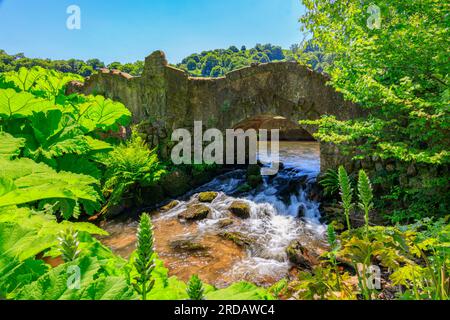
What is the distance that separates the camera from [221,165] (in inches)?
496

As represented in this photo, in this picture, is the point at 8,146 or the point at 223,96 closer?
the point at 8,146

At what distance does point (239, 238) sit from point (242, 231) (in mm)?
532

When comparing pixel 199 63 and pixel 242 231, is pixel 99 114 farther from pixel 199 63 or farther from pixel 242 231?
pixel 199 63

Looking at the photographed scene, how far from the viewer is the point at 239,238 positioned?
661cm

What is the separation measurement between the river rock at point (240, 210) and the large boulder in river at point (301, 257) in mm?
2475

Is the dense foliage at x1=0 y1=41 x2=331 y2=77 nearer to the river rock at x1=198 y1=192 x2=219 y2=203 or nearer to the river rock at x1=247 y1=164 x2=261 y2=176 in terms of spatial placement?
the river rock at x1=247 y1=164 x2=261 y2=176

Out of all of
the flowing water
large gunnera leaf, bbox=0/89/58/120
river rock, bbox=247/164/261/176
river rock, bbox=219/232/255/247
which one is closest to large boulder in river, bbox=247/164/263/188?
river rock, bbox=247/164/261/176

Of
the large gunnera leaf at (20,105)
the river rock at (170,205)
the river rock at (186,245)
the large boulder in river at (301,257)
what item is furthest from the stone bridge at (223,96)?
the large gunnera leaf at (20,105)

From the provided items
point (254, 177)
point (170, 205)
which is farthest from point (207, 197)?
point (254, 177)

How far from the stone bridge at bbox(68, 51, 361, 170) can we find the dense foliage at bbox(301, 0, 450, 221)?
1.86 metres

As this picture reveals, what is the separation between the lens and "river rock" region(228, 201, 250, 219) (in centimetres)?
815

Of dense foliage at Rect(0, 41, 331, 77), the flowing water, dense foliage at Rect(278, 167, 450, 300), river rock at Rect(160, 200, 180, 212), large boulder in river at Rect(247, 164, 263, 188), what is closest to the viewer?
dense foliage at Rect(278, 167, 450, 300)

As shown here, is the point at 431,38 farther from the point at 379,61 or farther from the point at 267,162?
the point at 267,162

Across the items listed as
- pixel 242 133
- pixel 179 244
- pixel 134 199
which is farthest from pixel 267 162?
pixel 179 244
